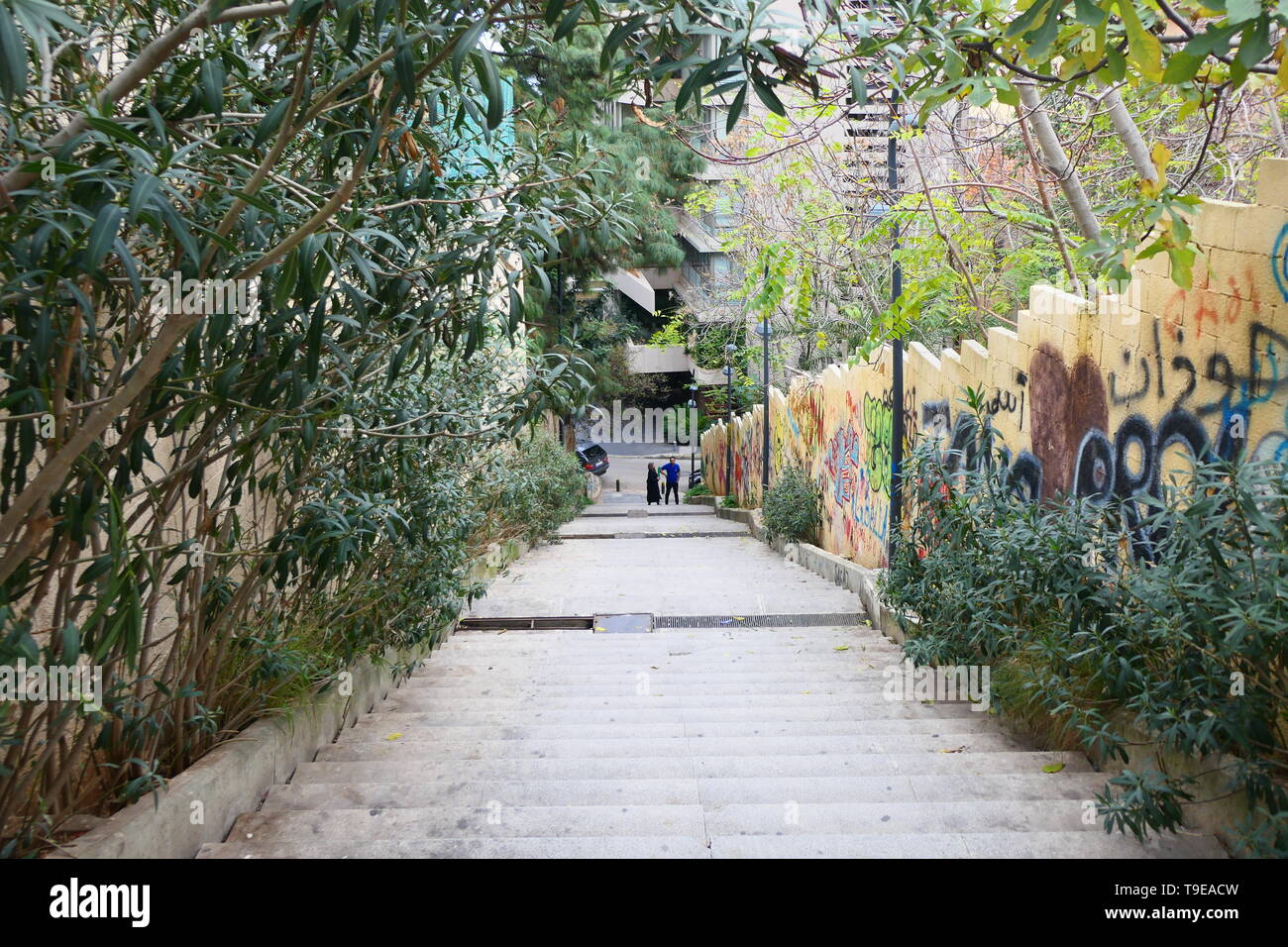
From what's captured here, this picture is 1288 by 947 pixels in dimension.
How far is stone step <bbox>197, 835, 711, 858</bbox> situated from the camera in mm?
3285

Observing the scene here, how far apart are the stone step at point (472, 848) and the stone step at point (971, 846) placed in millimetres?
158

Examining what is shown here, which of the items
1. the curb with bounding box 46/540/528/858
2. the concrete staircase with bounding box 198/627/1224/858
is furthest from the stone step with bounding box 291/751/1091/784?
the curb with bounding box 46/540/528/858

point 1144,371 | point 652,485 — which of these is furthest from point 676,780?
point 652,485

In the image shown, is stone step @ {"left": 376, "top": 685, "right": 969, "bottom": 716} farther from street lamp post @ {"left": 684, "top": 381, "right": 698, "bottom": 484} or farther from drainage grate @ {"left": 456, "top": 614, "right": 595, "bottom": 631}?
street lamp post @ {"left": 684, "top": 381, "right": 698, "bottom": 484}

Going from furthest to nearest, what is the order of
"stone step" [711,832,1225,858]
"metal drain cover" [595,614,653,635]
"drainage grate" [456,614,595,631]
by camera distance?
"drainage grate" [456,614,595,631] → "metal drain cover" [595,614,653,635] → "stone step" [711,832,1225,858]

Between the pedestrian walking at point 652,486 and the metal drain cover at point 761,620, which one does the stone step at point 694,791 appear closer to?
the metal drain cover at point 761,620

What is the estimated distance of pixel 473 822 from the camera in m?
3.62

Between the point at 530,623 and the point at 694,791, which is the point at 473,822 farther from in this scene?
the point at 530,623

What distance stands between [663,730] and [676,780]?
41.6 inches

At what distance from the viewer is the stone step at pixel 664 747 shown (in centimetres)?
466

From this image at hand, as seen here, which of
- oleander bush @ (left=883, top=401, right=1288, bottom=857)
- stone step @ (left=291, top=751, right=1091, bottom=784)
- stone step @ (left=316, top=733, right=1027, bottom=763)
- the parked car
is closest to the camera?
oleander bush @ (left=883, top=401, right=1288, bottom=857)

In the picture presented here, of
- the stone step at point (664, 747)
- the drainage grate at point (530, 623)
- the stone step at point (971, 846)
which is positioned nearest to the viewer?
the stone step at point (971, 846)

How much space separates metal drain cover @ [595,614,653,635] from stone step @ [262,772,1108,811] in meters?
4.44

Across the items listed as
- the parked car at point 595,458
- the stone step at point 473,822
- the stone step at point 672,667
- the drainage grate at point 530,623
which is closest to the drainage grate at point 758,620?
the drainage grate at point 530,623
